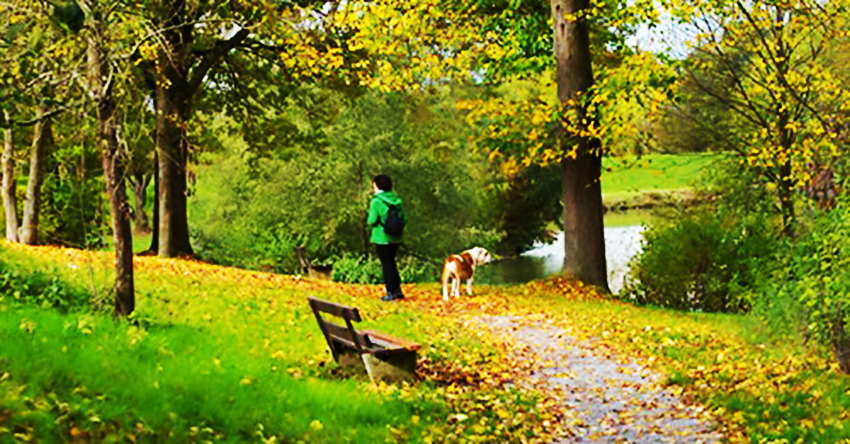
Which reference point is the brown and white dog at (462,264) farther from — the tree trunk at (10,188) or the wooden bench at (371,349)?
the tree trunk at (10,188)

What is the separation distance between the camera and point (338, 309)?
881 cm

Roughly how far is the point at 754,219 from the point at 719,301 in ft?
7.81

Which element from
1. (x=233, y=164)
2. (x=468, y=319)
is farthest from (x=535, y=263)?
(x=468, y=319)

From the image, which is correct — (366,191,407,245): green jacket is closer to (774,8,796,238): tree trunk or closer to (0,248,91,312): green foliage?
(0,248,91,312): green foliage

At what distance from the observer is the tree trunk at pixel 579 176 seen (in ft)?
60.3

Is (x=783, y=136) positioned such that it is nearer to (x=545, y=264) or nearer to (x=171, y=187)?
(x=171, y=187)

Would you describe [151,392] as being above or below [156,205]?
below

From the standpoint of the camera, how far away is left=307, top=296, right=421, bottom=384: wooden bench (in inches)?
347

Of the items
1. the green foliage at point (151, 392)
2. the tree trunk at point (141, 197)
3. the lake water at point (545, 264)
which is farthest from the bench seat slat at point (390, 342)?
the tree trunk at point (141, 197)

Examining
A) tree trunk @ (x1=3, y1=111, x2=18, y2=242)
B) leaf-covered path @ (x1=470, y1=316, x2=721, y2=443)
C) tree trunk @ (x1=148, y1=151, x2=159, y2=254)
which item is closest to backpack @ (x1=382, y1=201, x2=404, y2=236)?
leaf-covered path @ (x1=470, y1=316, x2=721, y2=443)

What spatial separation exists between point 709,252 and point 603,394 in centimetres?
1195

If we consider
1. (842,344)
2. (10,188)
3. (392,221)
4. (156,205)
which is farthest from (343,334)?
(10,188)

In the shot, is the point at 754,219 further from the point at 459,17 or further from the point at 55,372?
the point at 55,372

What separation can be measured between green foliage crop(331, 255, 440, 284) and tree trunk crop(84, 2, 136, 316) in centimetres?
1582
